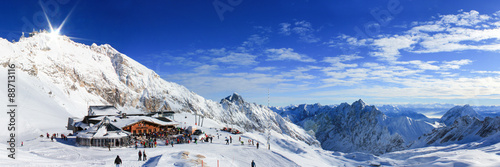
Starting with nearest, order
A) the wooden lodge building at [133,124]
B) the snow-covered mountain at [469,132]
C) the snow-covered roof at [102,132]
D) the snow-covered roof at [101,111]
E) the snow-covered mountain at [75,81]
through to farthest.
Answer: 1. the snow-covered roof at [102,132]
2. the wooden lodge building at [133,124]
3. the snow-covered roof at [101,111]
4. the snow-covered mountain at [75,81]
5. the snow-covered mountain at [469,132]

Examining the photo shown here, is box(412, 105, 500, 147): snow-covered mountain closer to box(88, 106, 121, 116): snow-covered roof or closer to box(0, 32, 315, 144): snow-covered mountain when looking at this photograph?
box(88, 106, 121, 116): snow-covered roof

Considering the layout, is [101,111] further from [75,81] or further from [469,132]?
[469,132]

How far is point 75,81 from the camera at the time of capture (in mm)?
136625

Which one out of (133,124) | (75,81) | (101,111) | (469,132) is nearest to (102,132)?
(133,124)

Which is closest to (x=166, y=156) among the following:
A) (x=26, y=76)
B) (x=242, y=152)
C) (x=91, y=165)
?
(x=91, y=165)

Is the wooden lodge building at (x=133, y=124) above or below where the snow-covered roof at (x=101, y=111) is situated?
below

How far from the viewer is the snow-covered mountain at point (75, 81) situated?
319 feet

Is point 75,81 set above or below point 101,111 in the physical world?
above

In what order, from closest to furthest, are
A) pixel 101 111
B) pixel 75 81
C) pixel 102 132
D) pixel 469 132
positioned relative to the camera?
pixel 102 132, pixel 101 111, pixel 469 132, pixel 75 81

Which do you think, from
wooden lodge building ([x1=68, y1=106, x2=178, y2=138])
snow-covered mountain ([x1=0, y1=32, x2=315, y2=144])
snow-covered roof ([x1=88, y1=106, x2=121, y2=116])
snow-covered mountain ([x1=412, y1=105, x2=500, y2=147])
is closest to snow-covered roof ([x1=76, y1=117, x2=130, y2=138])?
wooden lodge building ([x1=68, y1=106, x2=178, y2=138])

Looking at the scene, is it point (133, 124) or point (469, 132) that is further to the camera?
point (469, 132)

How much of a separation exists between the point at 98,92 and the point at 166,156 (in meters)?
133

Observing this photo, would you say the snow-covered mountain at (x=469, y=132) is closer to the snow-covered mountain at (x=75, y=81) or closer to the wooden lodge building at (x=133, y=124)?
the wooden lodge building at (x=133, y=124)

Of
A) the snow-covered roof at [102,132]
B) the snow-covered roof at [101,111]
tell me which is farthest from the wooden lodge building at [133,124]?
the snow-covered roof at [102,132]
